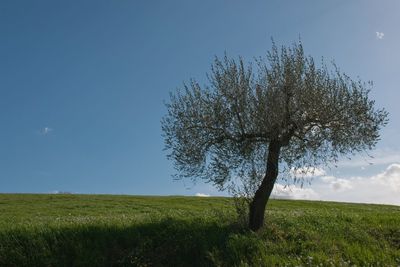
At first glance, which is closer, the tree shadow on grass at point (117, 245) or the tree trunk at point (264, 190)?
the tree shadow on grass at point (117, 245)

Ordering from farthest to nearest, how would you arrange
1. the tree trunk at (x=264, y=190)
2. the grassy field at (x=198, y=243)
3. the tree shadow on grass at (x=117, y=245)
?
the tree trunk at (x=264, y=190)
the tree shadow on grass at (x=117, y=245)
the grassy field at (x=198, y=243)

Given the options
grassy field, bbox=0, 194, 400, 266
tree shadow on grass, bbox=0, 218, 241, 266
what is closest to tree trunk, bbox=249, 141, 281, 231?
grassy field, bbox=0, 194, 400, 266

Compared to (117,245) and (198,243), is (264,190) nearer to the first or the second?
(198,243)

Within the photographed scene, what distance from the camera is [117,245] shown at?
835 inches

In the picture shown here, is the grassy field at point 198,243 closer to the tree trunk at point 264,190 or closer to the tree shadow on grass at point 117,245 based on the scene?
the tree shadow on grass at point 117,245

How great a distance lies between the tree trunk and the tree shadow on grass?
3.35 ft

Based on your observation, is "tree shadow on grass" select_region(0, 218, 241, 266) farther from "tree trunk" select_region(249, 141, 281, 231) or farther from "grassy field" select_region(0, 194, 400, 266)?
"tree trunk" select_region(249, 141, 281, 231)

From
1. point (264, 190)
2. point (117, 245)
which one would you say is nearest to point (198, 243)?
point (117, 245)

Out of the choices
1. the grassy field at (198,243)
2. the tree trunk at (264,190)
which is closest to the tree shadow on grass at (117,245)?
the grassy field at (198,243)

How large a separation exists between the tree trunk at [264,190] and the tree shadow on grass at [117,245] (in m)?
1.02

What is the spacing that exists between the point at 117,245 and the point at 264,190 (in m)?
6.91

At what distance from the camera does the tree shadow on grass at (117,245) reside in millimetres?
20125

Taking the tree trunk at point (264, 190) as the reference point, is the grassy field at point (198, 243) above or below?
below

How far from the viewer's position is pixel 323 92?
21.5m
